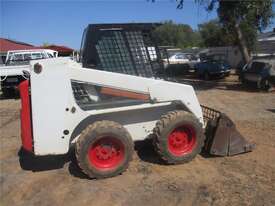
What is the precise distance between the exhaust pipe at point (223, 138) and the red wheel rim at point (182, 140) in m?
0.41

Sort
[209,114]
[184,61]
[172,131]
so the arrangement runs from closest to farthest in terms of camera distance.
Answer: [172,131] → [209,114] → [184,61]

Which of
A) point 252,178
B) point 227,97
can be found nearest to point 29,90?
point 252,178

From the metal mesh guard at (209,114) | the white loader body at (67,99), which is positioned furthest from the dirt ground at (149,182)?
the metal mesh guard at (209,114)

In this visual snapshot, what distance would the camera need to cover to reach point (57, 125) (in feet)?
16.8

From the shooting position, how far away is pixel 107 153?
5.46 metres

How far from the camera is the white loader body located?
5.06 meters

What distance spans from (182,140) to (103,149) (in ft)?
4.33

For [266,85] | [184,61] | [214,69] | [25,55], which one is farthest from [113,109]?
[184,61]

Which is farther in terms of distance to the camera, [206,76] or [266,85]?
[206,76]

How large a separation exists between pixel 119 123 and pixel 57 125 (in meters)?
1.01

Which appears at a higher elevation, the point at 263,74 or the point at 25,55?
the point at 25,55

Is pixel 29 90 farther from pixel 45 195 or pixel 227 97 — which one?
pixel 227 97

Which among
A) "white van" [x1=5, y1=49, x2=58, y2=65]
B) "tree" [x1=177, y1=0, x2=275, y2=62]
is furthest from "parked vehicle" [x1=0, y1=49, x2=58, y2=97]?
"tree" [x1=177, y1=0, x2=275, y2=62]

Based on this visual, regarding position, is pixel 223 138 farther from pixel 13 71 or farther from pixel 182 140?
pixel 13 71
